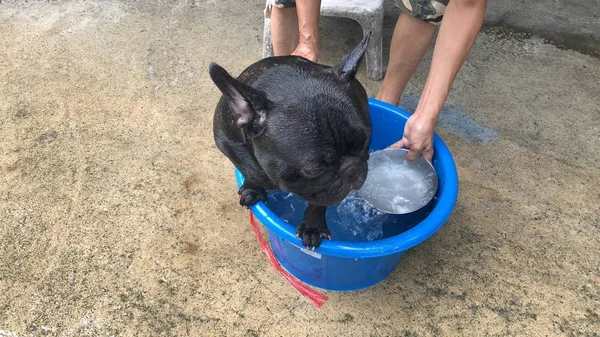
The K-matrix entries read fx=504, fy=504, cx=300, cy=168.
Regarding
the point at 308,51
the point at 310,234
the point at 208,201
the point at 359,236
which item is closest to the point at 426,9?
the point at 308,51

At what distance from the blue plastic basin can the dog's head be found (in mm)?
198

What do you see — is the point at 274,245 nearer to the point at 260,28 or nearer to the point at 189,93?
the point at 189,93

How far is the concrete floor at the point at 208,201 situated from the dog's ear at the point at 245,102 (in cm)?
85

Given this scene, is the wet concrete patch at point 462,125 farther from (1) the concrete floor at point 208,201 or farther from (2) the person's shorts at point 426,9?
(2) the person's shorts at point 426,9

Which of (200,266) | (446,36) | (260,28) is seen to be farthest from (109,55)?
(446,36)

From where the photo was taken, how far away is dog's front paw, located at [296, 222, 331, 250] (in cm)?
184

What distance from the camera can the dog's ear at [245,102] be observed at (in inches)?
59.7

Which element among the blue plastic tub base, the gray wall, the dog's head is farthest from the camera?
the gray wall

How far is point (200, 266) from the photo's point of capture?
2.30 meters

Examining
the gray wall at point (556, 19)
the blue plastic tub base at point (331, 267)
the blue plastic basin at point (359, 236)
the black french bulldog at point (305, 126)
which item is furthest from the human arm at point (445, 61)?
the gray wall at point (556, 19)

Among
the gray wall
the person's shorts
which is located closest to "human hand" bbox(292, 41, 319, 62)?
the person's shorts

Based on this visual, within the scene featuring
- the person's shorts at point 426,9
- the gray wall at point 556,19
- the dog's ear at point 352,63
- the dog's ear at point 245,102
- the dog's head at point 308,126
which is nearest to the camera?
the dog's ear at point 245,102

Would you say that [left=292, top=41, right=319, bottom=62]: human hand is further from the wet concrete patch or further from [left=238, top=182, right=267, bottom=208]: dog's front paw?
the wet concrete patch

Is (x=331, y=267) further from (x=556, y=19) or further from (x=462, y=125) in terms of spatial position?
(x=556, y=19)
